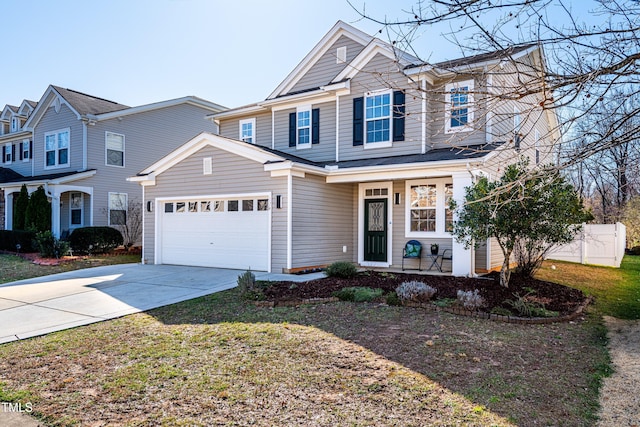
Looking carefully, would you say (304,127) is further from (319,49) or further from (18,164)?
(18,164)

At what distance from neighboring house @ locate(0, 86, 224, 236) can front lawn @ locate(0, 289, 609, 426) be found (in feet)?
47.0

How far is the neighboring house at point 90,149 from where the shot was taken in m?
18.7

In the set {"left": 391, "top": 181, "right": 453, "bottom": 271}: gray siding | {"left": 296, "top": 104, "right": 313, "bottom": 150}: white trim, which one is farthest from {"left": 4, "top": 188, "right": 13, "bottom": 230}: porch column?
{"left": 391, "top": 181, "right": 453, "bottom": 271}: gray siding

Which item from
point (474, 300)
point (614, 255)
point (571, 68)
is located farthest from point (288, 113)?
point (614, 255)

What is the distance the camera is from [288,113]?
14961 millimetres

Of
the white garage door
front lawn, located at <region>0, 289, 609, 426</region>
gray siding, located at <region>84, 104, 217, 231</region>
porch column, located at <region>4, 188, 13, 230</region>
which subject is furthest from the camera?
porch column, located at <region>4, 188, 13, 230</region>

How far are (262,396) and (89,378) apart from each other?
1.93 metres

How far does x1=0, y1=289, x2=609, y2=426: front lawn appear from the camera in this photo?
11.8 feet

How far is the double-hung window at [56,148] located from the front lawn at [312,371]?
645 inches

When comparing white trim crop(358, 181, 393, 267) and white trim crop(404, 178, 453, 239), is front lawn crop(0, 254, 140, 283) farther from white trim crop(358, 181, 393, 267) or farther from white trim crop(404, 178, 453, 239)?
white trim crop(404, 178, 453, 239)

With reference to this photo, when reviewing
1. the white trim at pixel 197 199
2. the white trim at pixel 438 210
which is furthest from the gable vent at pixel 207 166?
the white trim at pixel 438 210

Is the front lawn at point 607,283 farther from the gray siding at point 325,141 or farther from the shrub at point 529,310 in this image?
the gray siding at point 325,141

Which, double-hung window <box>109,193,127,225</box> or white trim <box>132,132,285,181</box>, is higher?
white trim <box>132,132,285,181</box>

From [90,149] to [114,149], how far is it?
1112mm
